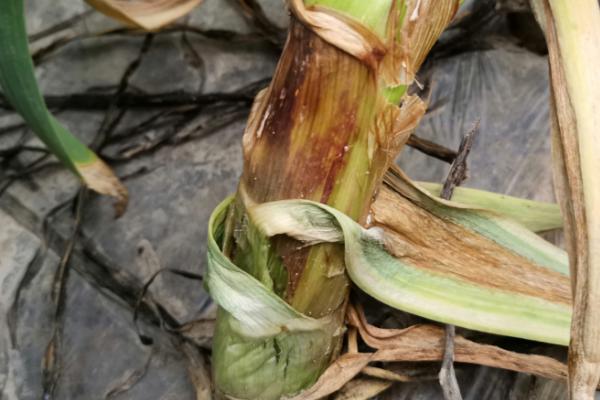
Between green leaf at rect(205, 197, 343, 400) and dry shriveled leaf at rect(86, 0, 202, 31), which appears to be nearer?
green leaf at rect(205, 197, 343, 400)

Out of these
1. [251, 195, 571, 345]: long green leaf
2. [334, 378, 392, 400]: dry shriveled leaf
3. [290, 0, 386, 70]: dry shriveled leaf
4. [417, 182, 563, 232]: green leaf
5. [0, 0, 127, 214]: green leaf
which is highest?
[290, 0, 386, 70]: dry shriveled leaf

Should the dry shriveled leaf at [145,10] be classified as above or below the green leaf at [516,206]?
above

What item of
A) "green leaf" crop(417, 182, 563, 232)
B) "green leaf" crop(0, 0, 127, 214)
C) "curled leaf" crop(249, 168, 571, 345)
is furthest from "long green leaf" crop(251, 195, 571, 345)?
"green leaf" crop(0, 0, 127, 214)

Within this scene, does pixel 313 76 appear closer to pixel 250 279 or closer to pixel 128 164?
pixel 250 279

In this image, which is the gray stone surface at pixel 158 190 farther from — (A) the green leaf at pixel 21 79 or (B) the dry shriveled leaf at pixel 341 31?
(B) the dry shriveled leaf at pixel 341 31

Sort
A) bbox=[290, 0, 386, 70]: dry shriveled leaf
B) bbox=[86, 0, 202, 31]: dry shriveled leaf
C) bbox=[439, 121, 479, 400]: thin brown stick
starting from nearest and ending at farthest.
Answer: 1. bbox=[290, 0, 386, 70]: dry shriveled leaf
2. bbox=[439, 121, 479, 400]: thin brown stick
3. bbox=[86, 0, 202, 31]: dry shriveled leaf

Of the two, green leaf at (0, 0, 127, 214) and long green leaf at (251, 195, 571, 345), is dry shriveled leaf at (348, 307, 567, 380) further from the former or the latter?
green leaf at (0, 0, 127, 214)

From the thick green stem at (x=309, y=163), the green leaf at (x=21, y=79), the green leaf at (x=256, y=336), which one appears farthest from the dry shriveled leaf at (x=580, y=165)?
the green leaf at (x=21, y=79)
